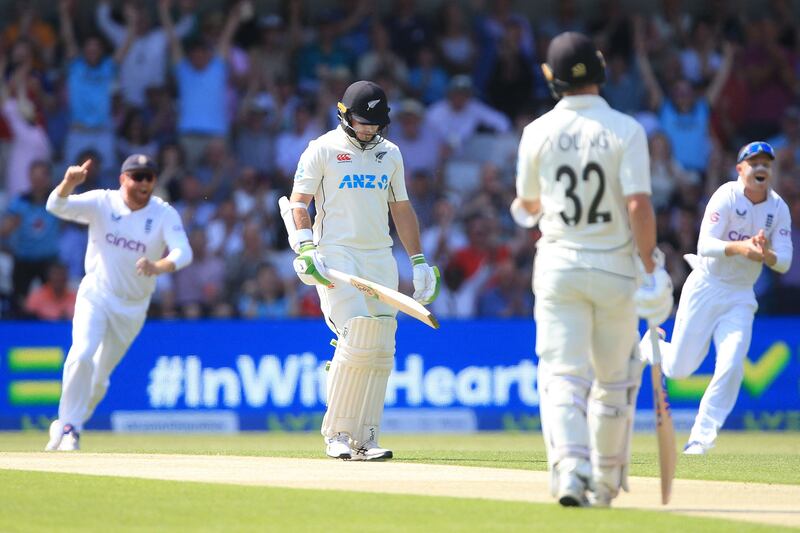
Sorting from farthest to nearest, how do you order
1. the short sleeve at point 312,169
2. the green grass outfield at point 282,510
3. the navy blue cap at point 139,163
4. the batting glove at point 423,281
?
the navy blue cap at point 139,163
the batting glove at point 423,281
the short sleeve at point 312,169
the green grass outfield at point 282,510

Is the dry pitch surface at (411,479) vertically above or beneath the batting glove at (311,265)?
beneath

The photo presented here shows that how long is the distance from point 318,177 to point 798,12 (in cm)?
1294

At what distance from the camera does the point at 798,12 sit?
810 inches

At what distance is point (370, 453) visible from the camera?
31.0 feet

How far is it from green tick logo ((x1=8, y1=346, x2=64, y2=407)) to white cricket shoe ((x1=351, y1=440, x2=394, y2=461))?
20.9 feet

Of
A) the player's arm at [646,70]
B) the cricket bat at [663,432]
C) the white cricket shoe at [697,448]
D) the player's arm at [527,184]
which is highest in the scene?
the player's arm at [646,70]

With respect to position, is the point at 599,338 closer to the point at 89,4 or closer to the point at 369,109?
the point at 369,109

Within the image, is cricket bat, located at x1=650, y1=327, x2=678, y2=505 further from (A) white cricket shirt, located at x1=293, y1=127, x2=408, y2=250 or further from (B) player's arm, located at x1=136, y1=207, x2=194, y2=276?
(B) player's arm, located at x1=136, y1=207, x2=194, y2=276

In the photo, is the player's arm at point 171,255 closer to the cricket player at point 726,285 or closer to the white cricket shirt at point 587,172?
the cricket player at point 726,285

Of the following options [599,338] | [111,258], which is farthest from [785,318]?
[599,338]

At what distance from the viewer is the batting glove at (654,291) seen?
6.87m

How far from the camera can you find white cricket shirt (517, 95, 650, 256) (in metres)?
6.82

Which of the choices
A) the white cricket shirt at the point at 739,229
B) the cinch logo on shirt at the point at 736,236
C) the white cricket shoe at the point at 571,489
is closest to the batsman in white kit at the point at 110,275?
the white cricket shirt at the point at 739,229

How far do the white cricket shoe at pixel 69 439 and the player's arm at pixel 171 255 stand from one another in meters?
1.32
